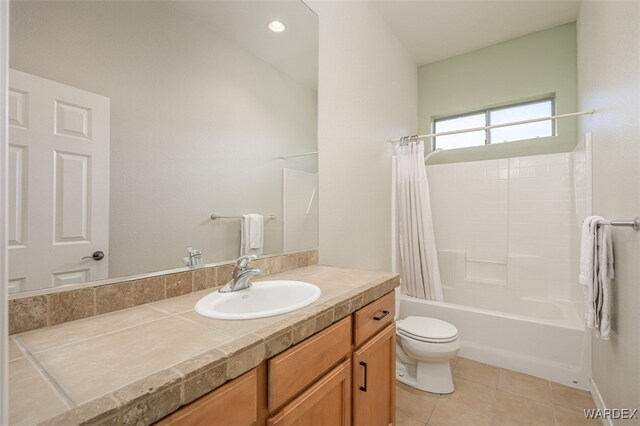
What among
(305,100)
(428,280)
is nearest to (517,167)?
(428,280)

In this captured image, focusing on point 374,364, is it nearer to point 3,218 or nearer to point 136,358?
point 136,358

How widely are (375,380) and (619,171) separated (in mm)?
1535

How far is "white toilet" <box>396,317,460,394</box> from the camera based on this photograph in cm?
182

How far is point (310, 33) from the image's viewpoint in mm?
1719

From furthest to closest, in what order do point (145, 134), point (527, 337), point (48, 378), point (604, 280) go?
point (527, 337) → point (604, 280) → point (145, 134) → point (48, 378)

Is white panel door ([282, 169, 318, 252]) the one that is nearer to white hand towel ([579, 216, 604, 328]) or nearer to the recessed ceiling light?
the recessed ceiling light

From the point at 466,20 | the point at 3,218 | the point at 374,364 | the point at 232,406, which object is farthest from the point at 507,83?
the point at 3,218

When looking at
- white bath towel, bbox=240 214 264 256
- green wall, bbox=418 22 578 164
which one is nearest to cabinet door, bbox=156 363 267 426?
white bath towel, bbox=240 214 264 256

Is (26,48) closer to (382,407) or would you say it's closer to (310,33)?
(310,33)

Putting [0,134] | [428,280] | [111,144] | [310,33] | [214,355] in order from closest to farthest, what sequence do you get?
[0,134] → [214,355] → [111,144] → [310,33] → [428,280]

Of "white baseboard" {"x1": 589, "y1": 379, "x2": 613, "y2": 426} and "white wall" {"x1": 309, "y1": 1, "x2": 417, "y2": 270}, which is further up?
"white wall" {"x1": 309, "y1": 1, "x2": 417, "y2": 270}

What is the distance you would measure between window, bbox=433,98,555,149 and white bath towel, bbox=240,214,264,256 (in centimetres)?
267

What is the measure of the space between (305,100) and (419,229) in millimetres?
1539

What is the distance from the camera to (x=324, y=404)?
0.90m
